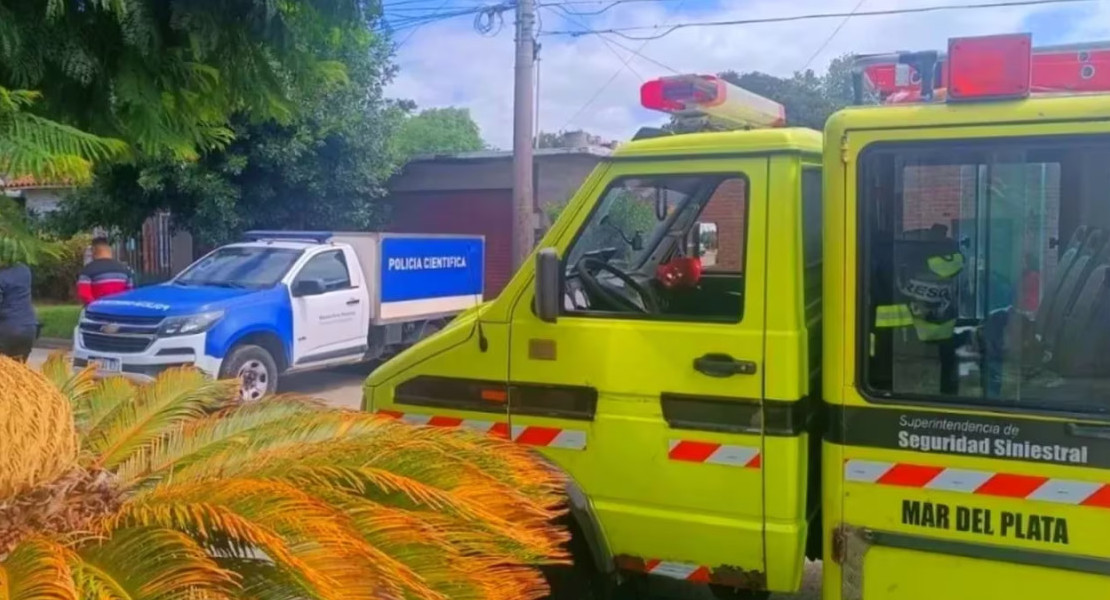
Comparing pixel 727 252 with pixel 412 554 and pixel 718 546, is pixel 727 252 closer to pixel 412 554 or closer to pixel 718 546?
pixel 718 546

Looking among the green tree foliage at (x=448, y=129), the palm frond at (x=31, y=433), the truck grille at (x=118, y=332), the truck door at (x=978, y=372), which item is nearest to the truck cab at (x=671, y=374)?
the truck door at (x=978, y=372)

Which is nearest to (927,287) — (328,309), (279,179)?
(328,309)

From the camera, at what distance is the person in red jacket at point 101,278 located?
448 inches

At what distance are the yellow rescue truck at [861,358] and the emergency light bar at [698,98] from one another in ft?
0.06

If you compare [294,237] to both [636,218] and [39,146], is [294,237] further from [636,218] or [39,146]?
[39,146]

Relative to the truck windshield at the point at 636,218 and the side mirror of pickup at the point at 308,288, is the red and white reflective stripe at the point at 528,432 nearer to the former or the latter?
the truck windshield at the point at 636,218

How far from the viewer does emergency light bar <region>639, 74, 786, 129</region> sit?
415 centimetres

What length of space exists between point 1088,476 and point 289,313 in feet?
31.6

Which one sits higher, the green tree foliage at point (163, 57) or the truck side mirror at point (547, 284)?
the green tree foliage at point (163, 57)

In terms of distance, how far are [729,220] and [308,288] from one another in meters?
8.39

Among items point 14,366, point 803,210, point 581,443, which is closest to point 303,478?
point 14,366

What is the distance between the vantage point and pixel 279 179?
54.7 feet

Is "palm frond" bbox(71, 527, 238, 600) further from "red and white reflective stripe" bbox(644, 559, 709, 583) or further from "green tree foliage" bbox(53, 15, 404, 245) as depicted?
"green tree foliage" bbox(53, 15, 404, 245)

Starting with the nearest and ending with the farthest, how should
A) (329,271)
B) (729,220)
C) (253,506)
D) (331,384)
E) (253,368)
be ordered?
(253,506)
(729,220)
(253,368)
(329,271)
(331,384)
